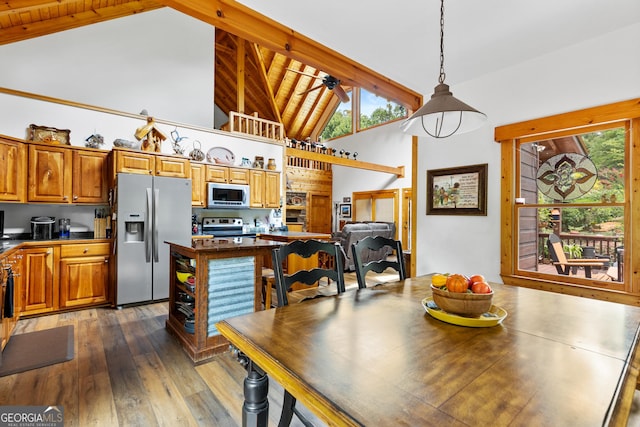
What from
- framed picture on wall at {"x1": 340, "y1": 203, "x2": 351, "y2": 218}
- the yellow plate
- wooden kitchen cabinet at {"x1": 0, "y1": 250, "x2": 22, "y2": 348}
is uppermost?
framed picture on wall at {"x1": 340, "y1": 203, "x2": 351, "y2": 218}

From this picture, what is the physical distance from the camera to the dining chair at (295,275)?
146cm

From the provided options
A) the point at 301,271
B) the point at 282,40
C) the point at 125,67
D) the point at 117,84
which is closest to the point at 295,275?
the point at 301,271

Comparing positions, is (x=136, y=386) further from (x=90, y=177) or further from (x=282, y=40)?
(x=90, y=177)

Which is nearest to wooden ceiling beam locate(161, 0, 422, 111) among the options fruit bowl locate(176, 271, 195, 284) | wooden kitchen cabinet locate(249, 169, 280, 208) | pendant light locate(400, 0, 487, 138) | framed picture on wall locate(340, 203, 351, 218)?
pendant light locate(400, 0, 487, 138)

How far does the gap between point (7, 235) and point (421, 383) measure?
201 inches

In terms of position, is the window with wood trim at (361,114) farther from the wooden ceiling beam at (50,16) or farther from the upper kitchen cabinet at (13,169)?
the upper kitchen cabinet at (13,169)

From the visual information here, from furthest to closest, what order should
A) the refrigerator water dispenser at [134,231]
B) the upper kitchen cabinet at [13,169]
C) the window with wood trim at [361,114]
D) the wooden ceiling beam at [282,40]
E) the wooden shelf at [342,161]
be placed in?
1. the window with wood trim at [361,114]
2. the wooden shelf at [342,161]
3. the refrigerator water dispenser at [134,231]
4. the upper kitchen cabinet at [13,169]
5. the wooden ceiling beam at [282,40]

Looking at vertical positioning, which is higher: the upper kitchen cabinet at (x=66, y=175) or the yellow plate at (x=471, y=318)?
the upper kitchen cabinet at (x=66, y=175)

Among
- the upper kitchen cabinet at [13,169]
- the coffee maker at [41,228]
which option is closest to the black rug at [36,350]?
the coffee maker at [41,228]

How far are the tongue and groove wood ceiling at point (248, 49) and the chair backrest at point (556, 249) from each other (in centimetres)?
211

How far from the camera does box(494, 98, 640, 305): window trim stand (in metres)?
2.39

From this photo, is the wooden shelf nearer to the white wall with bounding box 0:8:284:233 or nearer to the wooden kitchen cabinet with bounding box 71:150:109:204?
the white wall with bounding box 0:8:284:233

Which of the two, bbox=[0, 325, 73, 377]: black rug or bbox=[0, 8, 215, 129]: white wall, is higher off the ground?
bbox=[0, 8, 215, 129]: white wall

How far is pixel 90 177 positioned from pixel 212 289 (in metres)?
2.94
